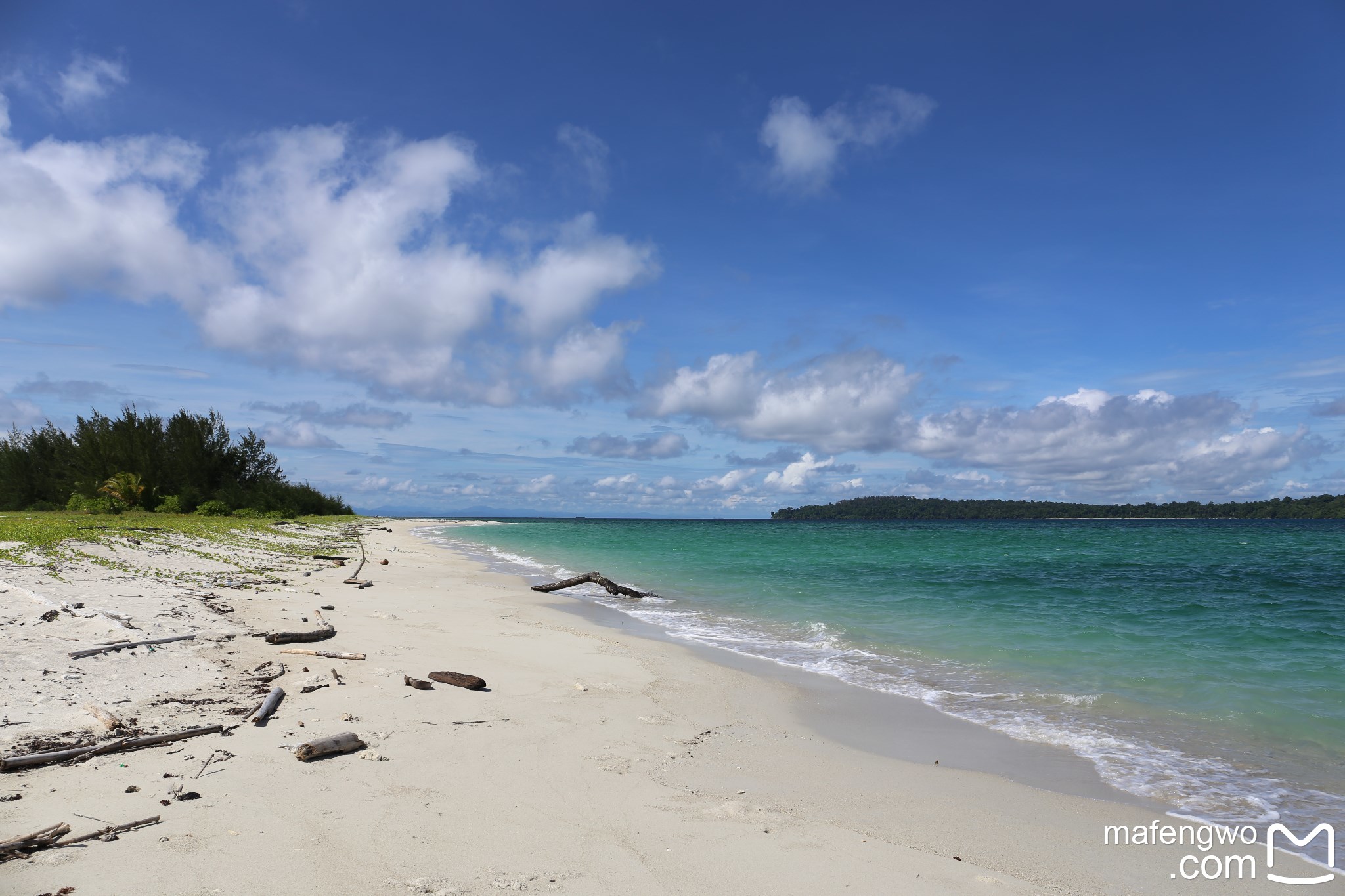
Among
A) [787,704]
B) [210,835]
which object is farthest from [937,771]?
[210,835]

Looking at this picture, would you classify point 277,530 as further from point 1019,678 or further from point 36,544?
point 1019,678

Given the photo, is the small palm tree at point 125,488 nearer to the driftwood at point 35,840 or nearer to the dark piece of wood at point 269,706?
the dark piece of wood at point 269,706

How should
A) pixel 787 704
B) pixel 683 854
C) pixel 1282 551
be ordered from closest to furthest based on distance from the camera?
pixel 683 854 < pixel 787 704 < pixel 1282 551

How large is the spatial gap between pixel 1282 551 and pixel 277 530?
54.2 meters

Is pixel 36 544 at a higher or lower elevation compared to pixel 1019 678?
higher

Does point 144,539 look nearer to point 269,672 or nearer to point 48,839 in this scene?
point 269,672

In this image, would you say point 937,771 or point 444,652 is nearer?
point 937,771

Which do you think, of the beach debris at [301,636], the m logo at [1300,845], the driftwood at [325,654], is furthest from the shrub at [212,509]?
the m logo at [1300,845]

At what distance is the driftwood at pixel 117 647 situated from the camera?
6.38 m

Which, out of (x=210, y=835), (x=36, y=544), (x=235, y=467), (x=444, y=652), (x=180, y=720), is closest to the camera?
(x=210, y=835)

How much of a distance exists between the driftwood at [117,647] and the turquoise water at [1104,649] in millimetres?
7702

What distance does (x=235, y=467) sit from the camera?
47469 mm

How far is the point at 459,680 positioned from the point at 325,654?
1.77 meters

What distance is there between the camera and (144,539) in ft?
56.1
